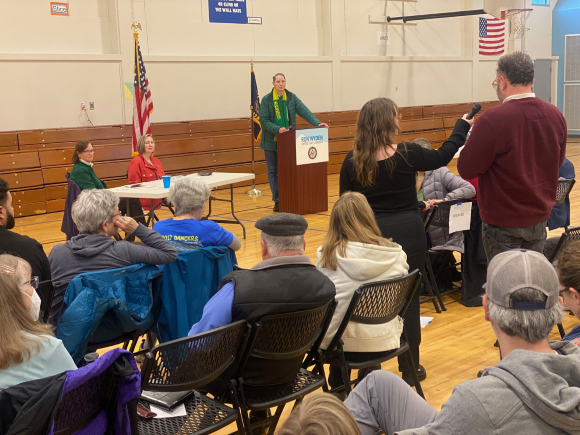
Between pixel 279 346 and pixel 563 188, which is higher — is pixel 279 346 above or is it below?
below

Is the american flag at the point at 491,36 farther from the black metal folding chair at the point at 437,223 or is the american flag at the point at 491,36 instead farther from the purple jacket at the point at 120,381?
the purple jacket at the point at 120,381

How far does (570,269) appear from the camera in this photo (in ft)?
7.11

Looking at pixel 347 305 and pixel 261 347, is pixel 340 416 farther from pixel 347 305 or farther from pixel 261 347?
pixel 347 305

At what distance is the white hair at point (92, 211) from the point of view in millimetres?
3125

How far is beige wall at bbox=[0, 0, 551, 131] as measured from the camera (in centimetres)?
936

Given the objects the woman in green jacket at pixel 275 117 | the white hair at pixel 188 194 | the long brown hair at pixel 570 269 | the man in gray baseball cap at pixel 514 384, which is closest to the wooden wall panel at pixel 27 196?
the woman in green jacket at pixel 275 117

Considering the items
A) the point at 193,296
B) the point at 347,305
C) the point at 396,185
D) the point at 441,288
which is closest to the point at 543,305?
the point at 347,305

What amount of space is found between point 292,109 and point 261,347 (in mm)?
7284

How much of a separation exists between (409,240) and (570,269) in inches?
48.0

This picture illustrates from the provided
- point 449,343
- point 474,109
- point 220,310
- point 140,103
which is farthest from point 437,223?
point 140,103

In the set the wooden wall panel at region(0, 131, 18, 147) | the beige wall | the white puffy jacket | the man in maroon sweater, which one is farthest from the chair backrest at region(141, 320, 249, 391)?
the beige wall

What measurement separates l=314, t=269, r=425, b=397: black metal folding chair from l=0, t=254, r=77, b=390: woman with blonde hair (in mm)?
1228

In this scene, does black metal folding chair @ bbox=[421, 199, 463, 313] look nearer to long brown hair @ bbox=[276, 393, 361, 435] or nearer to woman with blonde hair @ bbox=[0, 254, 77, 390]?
woman with blonde hair @ bbox=[0, 254, 77, 390]

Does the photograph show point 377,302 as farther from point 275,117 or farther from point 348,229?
point 275,117
